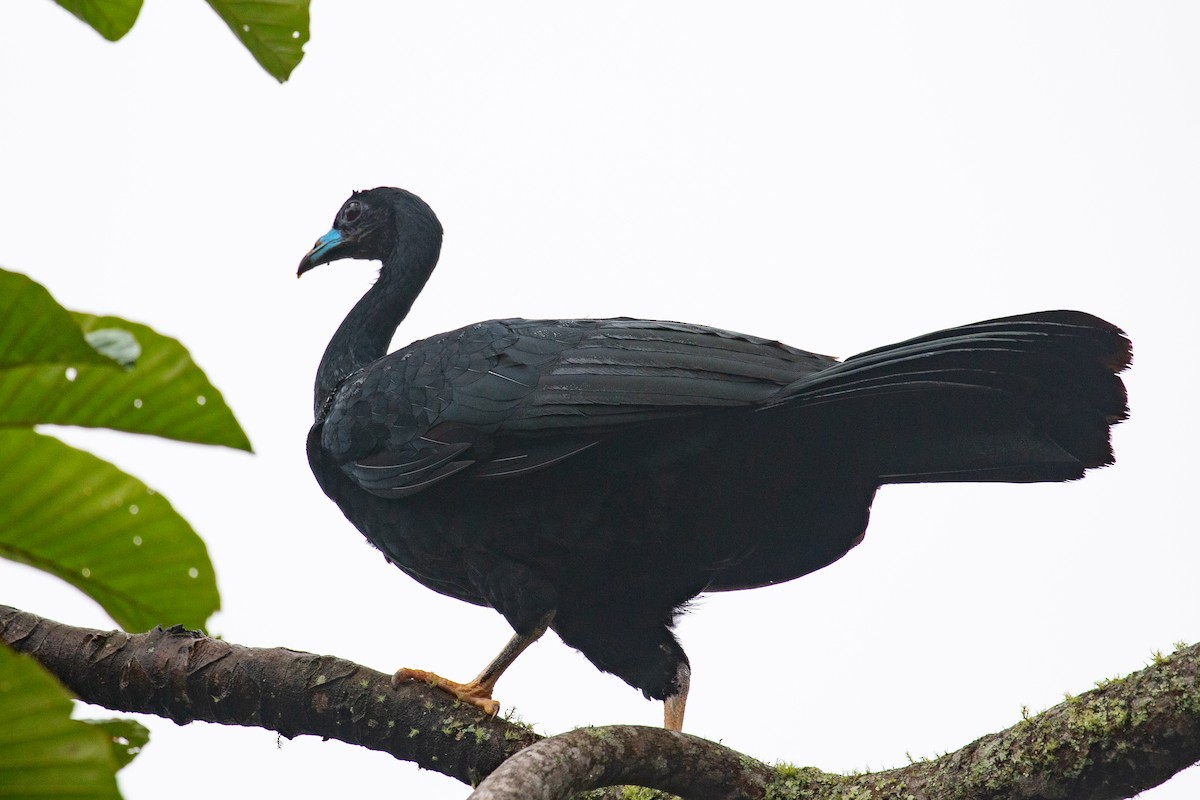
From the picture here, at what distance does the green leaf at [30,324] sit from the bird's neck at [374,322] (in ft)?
9.75

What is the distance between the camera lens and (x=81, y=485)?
1.55 meters

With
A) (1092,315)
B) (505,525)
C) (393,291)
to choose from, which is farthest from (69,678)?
(1092,315)

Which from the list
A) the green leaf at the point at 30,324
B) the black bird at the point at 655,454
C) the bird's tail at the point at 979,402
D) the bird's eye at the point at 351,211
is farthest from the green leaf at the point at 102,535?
the bird's eye at the point at 351,211

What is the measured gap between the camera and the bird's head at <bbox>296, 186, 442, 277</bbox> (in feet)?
15.5

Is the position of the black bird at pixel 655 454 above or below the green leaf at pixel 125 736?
above

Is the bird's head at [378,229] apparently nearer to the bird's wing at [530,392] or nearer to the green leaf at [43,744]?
the bird's wing at [530,392]

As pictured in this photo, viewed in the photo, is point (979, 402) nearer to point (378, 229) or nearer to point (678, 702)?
point (678, 702)

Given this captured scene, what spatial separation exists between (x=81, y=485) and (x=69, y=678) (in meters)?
1.33

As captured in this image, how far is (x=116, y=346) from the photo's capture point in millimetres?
1172

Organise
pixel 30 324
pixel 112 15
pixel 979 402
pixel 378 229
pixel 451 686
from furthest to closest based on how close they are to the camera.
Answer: pixel 378 229
pixel 979 402
pixel 451 686
pixel 112 15
pixel 30 324

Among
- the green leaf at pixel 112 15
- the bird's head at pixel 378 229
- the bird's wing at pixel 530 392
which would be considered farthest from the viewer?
the bird's head at pixel 378 229

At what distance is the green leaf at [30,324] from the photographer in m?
1.19

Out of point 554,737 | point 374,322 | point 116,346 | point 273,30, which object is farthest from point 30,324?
point 374,322

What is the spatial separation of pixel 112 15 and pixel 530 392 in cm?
172
